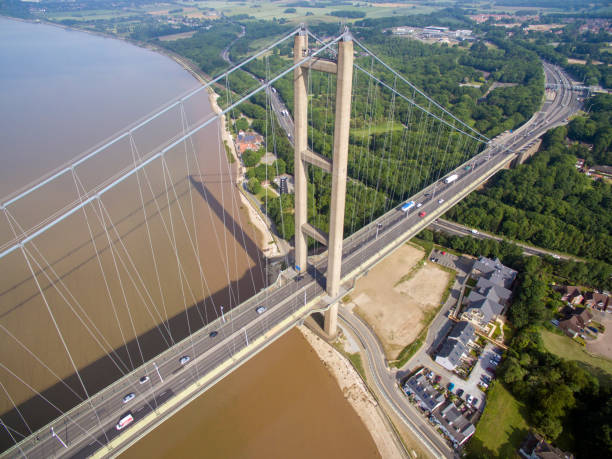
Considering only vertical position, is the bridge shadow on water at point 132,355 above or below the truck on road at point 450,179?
below

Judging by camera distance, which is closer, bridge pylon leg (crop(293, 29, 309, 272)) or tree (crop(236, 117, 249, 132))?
bridge pylon leg (crop(293, 29, 309, 272))

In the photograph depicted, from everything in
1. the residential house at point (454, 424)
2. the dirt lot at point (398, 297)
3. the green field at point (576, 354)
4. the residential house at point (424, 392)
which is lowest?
the green field at point (576, 354)

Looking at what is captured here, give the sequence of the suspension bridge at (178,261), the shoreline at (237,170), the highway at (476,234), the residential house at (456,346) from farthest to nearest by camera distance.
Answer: the shoreline at (237,170)
the highway at (476,234)
the residential house at (456,346)
the suspension bridge at (178,261)

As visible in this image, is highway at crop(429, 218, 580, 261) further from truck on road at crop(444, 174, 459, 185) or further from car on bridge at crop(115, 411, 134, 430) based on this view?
car on bridge at crop(115, 411, 134, 430)

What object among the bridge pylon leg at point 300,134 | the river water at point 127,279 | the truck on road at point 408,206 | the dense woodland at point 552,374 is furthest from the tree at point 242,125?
the dense woodland at point 552,374

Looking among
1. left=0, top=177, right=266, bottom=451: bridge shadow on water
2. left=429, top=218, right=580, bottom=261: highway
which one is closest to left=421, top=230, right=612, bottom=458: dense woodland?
left=429, top=218, right=580, bottom=261: highway

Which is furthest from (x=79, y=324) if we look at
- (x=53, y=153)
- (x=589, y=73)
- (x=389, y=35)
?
(x=389, y=35)

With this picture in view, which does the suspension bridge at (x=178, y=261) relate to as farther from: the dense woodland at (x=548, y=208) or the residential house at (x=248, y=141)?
the residential house at (x=248, y=141)

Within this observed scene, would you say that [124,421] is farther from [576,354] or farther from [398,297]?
[576,354]

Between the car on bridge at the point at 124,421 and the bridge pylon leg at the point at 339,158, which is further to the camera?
the car on bridge at the point at 124,421
